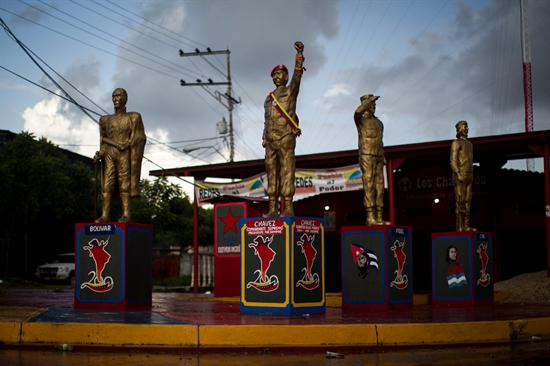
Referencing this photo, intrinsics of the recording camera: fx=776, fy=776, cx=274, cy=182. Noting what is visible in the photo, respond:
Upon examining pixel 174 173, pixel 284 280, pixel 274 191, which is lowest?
pixel 284 280

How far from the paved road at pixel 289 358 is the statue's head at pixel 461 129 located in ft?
26.7

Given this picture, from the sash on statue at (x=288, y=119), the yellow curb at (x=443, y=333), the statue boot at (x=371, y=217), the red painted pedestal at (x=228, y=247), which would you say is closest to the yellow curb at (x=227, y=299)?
the red painted pedestal at (x=228, y=247)

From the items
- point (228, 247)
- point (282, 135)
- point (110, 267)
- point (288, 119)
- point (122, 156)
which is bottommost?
point (110, 267)

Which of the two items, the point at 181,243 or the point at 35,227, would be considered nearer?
the point at 35,227

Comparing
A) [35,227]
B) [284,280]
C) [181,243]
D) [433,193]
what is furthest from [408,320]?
[181,243]

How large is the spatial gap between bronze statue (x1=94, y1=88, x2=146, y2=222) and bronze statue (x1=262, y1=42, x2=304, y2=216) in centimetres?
252

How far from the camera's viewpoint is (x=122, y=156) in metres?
13.1

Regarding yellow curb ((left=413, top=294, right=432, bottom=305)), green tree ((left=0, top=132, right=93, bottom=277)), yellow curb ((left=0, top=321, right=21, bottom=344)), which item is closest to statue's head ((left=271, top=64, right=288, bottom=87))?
yellow curb ((left=0, top=321, right=21, bottom=344))

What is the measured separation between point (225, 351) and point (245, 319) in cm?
153

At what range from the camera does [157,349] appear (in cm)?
857

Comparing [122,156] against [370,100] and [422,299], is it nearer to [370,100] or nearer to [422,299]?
[370,100]

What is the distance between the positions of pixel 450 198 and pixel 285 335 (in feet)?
59.6

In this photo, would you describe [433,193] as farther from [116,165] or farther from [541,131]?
[116,165]

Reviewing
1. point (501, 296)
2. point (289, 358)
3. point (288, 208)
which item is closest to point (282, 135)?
point (288, 208)
